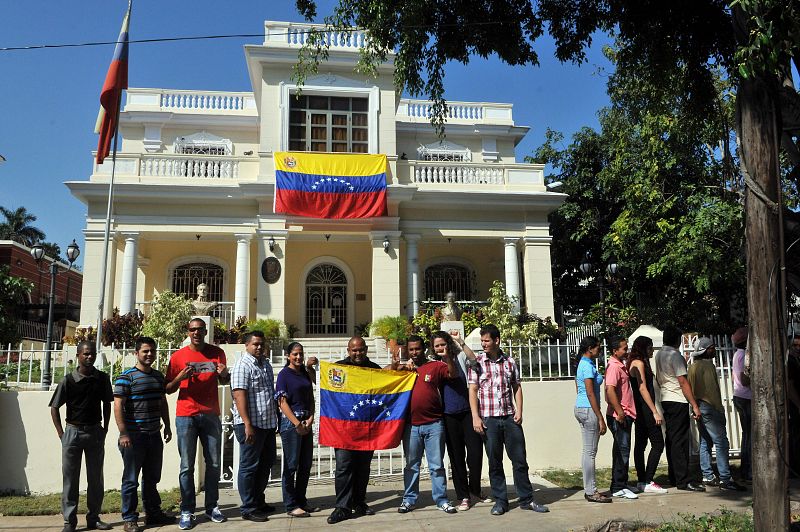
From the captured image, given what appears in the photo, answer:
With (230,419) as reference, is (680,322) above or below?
above

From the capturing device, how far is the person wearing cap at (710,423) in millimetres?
6906

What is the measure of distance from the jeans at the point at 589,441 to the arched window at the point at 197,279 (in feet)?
49.0

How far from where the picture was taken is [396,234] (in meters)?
17.3

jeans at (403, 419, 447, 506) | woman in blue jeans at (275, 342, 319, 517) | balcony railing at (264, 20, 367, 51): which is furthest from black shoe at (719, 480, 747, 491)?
balcony railing at (264, 20, 367, 51)

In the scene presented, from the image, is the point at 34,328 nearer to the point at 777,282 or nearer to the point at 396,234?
the point at 396,234

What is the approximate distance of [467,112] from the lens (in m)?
22.7

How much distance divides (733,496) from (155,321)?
11.6 meters

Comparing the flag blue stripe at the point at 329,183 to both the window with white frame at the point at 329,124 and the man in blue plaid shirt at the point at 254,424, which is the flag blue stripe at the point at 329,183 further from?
the man in blue plaid shirt at the point at 254,424

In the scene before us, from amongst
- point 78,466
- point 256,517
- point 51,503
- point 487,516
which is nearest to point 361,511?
point 256,517

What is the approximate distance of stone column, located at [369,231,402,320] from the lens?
17.1 m

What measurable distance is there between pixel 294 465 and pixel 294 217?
11311mm

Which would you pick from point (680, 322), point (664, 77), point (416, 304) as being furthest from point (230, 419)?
point (680, 322)

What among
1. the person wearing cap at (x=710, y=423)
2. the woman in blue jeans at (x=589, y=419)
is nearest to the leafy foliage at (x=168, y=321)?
the woman in blue jeans at (x=589, y=419)

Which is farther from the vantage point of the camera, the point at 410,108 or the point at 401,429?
the point at 410,108
